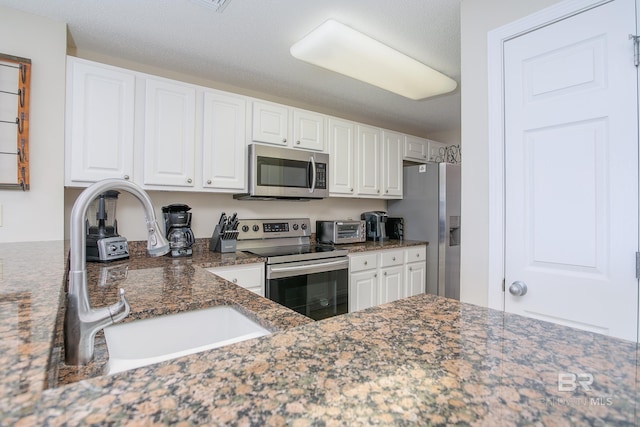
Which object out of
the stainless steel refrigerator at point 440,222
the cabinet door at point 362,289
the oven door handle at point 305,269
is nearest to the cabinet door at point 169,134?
the oven door handle at point 305,269

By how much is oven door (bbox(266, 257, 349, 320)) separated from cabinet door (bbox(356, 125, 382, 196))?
96 cm

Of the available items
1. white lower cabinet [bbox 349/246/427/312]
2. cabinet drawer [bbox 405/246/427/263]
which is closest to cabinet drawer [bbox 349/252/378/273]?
white lower cabinet [bbox 349/246/427/312]

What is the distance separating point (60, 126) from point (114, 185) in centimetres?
160

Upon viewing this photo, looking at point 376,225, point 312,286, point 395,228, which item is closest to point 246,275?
point 312,286

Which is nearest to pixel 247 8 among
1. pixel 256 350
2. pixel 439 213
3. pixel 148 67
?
pixel 148 67

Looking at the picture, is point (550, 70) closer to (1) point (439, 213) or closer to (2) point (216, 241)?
(1) point (439, 213)

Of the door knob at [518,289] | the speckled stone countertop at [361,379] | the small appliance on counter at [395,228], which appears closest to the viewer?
the speckled stone countertop at [361,379]

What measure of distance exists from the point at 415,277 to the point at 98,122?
3029 mm

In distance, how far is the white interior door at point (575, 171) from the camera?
1222 millimetres

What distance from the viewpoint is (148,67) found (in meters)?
2.51

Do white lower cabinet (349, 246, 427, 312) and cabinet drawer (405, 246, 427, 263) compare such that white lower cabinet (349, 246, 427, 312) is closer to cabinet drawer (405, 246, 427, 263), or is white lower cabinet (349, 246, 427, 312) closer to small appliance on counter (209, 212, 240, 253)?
cabinet drawer (405, 246, 427, 263)

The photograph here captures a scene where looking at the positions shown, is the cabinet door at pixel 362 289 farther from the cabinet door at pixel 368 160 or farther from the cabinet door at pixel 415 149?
the cabinet door at pixel 415 149

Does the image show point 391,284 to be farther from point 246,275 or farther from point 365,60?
point 365,60

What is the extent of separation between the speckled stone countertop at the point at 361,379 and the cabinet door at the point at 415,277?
105 inches
